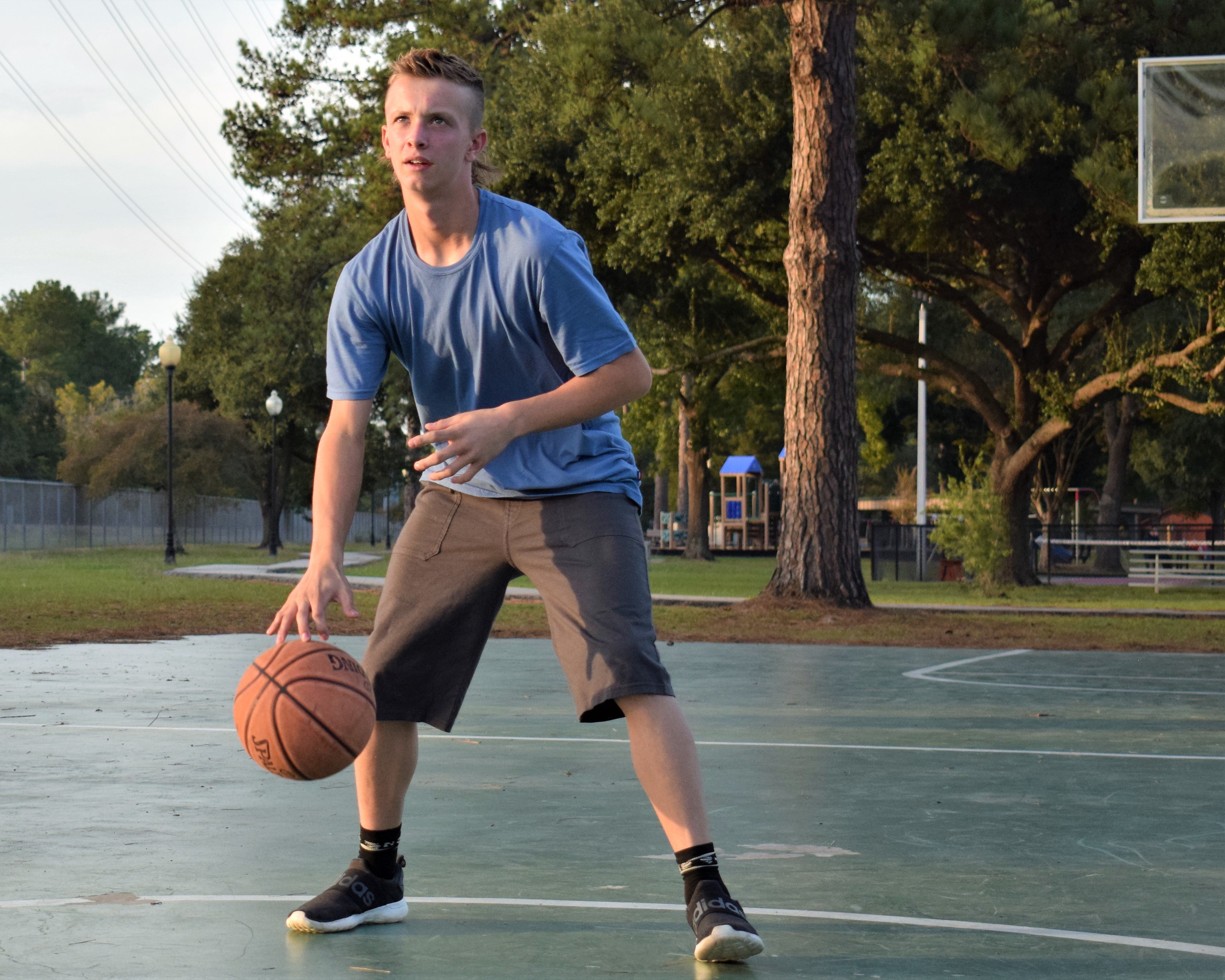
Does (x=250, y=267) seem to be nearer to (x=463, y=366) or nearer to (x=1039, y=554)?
(x=1039, y=554)

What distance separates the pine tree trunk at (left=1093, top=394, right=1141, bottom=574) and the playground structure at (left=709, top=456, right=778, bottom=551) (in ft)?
45.9

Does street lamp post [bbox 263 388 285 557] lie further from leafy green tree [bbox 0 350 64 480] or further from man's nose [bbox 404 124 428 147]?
man's nose [bbox 404 124 428 147]

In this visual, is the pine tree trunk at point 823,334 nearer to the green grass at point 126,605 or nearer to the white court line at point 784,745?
the green grass at point 126,605

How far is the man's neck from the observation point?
4.02 metres

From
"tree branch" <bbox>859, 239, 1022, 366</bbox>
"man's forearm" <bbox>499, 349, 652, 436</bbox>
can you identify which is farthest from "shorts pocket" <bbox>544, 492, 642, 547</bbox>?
"tree branch" <bbox>859, 239, 1022, 366</bbox>

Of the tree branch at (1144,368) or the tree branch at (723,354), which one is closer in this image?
the tree branch at (1144,368)

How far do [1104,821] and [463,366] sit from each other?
10.1 ft

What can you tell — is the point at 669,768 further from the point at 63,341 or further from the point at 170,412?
the point at 63,341

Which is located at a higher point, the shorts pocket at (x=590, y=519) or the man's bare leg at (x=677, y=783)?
the shorts pocket at (x=590, y=519)

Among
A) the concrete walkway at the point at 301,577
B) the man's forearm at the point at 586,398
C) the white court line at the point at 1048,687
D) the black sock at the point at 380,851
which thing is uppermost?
the man's forearm at the point at 586,398

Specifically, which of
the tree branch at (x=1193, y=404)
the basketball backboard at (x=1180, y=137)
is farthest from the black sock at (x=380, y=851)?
the tree branch at (x=1193, y=404)

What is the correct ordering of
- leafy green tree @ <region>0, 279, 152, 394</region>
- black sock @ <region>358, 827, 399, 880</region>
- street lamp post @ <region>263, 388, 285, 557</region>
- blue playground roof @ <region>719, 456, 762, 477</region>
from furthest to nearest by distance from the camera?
leafy green tree @ <region>0, 279, 152, 394</region>
blue playground roof @ <region>719, 456, 762, 477</region>
street lamp post @ <region>263, 388, 285, 557</region>
black sock @ <region>358, 827, 399, 880</region>

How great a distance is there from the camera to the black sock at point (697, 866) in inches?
149

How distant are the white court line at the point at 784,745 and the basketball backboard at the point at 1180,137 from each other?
1075cm
